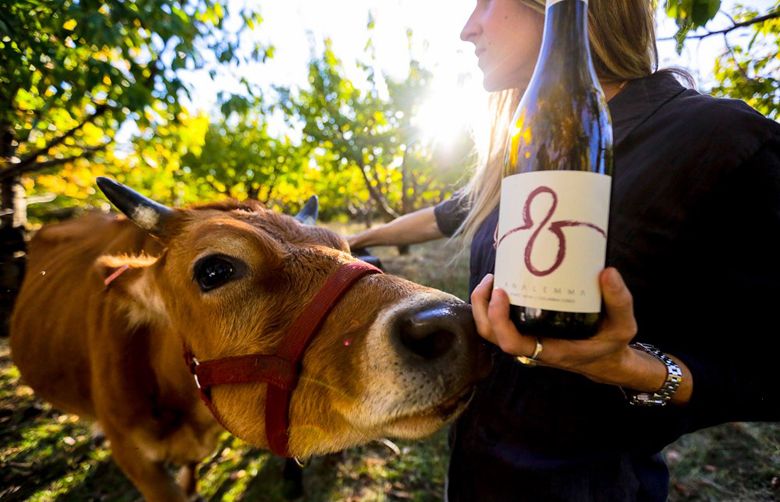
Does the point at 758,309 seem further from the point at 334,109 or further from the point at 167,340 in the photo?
the point at 334,109

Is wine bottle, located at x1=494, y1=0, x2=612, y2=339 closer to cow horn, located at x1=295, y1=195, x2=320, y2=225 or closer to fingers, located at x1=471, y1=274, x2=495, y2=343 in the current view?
fingers, located at x1=471, y1=274, x2=495, y2=343

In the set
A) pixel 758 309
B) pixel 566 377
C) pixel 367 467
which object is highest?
pixel 758 309

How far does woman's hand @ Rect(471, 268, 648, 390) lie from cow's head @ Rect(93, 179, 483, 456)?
11.3 inches

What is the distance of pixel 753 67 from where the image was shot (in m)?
4.54

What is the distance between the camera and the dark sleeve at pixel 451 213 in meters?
2.73

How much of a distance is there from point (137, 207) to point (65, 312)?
2.13 metres

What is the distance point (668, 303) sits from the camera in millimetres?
1310

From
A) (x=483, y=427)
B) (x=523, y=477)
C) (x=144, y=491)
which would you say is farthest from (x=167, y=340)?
(x=523, y=477)

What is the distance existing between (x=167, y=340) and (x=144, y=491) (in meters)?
1.21

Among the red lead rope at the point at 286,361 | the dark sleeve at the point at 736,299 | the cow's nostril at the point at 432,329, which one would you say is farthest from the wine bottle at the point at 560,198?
the red lead rope at the point at 286,361

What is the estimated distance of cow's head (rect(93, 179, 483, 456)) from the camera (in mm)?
1229

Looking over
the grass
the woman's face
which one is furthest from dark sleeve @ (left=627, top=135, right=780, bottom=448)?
the grass

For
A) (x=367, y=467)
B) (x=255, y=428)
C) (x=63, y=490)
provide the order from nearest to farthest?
(x=255, y=428)
(x=63, y=490)
(x=367, y=467)

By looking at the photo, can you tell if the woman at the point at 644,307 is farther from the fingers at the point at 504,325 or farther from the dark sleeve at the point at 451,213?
the dark sleeve at the point at 451,213
